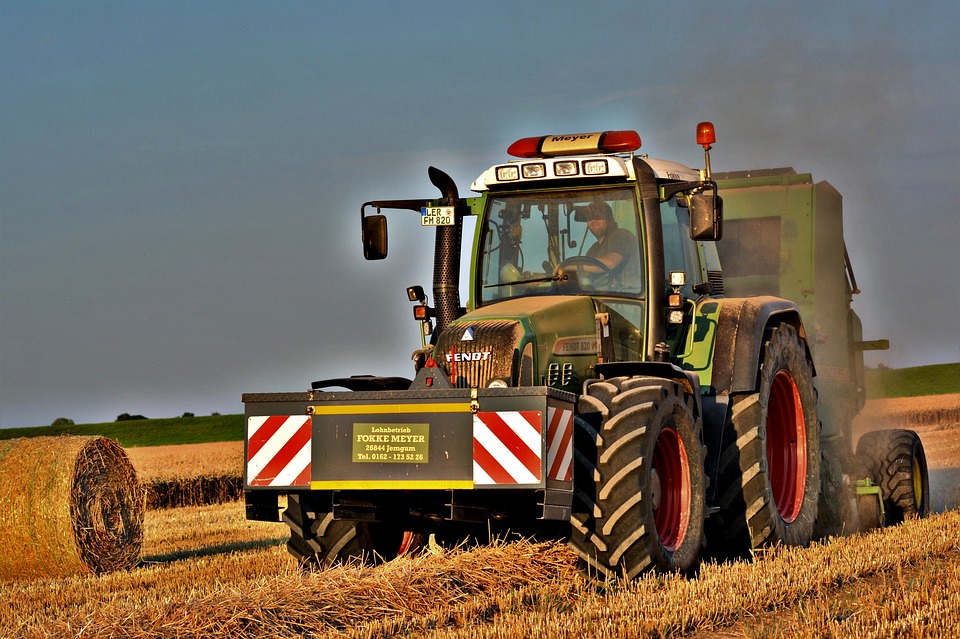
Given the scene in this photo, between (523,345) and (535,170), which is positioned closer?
(523,345)

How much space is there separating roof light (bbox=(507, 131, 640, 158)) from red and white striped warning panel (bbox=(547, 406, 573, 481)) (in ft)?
8.03

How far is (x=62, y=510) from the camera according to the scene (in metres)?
11.1

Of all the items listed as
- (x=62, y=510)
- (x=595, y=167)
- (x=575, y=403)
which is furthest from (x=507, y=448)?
(x=62, y=510)

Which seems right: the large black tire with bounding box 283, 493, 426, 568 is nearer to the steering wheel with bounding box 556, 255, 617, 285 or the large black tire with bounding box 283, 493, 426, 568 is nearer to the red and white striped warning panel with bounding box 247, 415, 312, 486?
the red and white striped warning panel with bounding box 247, 415, 312, 486

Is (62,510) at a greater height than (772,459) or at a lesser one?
lesser

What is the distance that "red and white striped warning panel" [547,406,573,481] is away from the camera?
720 centimetres

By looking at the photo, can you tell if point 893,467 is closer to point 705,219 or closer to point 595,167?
point 705,219

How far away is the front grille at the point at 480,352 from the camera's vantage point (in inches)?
319

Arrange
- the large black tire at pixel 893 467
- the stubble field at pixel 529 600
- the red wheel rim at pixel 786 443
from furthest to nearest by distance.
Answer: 1. the large black tire at pixel 893 467
2. the red wheel rim at pixel 786 443
3. the stubble field at pixel 529 600

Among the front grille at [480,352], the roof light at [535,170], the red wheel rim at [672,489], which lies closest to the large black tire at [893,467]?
the red wheel rim at [672,489]

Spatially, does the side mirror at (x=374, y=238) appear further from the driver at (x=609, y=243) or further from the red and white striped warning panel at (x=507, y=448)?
the red and white striped warning panel at (x=507, y=448)

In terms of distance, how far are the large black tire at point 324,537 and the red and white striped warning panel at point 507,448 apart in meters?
1.62

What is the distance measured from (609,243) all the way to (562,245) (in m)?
0.34

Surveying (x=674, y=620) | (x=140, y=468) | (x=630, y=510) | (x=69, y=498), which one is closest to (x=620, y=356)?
(x=630, y=510)
